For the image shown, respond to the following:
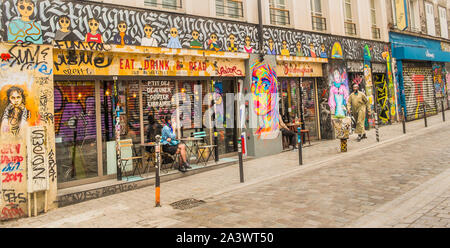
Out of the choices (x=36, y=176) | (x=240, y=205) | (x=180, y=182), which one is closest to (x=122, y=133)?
(x=180, y=182)

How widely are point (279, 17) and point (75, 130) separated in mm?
8726

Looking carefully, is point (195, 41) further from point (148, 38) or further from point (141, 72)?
point (141, 72)

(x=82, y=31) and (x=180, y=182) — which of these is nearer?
(x=82, y=31)

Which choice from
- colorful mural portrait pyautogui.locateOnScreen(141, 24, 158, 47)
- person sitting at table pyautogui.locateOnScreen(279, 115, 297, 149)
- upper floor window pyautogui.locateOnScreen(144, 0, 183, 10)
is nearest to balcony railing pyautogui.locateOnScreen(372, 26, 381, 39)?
person sitting at table pyautogui.locateOnScreen(279, 115, 297, 149)

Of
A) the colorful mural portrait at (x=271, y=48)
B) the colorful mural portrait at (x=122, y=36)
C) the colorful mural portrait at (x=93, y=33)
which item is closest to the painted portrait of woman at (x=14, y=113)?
the colorful mural portrait at (x=93, y=33)

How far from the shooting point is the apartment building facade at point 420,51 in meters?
18.7

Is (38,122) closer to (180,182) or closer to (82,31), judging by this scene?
(82,31)

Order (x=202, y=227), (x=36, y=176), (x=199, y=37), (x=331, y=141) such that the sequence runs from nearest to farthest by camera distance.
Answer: (x=202, y=227) < (x=36, y=176) < (x=199, y=37) < (x=331, y=141)

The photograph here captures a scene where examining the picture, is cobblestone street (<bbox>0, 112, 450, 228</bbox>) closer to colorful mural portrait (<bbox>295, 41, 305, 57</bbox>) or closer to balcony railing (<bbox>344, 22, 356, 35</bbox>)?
colorful mural portrait (<bbox>295, 41, 305, 57</bbox>)

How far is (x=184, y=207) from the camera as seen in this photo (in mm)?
6156

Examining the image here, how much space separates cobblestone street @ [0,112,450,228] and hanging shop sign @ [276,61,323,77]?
428 centimetres

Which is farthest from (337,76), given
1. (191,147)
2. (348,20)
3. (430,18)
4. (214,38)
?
(430,18)

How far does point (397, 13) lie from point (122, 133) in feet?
57.3

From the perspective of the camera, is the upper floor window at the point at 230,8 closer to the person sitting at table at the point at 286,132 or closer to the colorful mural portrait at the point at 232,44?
the colorful mural portrait at the point at 232,44
